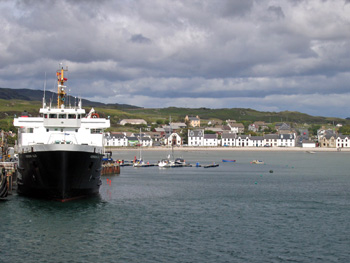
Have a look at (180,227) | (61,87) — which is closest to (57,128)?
(61,87)

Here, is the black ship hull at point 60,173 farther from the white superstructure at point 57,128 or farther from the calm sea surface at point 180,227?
the white superstructure at point 57,128

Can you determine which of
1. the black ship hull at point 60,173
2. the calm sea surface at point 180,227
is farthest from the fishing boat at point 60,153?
the calm sea surface at point 180,227

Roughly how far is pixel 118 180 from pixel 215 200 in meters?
26.0

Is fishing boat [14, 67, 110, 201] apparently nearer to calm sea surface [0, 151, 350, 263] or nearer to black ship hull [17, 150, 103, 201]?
black ship hull [17, 150, 103, 201]

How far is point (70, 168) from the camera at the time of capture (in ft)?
146

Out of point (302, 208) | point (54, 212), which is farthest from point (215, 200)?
point (54, 212)

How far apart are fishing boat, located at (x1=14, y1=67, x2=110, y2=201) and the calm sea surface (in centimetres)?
144

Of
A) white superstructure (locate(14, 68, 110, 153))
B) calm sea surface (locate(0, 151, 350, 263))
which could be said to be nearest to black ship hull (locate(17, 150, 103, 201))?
calm sea surface (locate(0, 151, 350, 263))

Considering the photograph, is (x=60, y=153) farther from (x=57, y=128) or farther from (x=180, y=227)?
(x=180, y=227)

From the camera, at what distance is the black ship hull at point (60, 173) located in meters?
44.1

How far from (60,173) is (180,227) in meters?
12.3

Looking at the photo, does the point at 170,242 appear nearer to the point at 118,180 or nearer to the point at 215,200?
the point at 215,200

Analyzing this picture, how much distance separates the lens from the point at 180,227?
38.6m

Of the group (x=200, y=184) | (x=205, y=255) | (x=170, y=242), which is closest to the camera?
(x=205, y=255)
